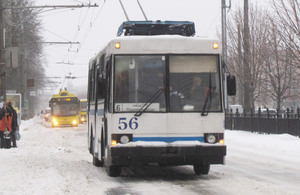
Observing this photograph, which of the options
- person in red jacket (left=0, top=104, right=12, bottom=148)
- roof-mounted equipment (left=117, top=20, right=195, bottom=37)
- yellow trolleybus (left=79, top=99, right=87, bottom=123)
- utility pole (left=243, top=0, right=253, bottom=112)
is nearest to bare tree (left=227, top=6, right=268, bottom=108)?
utility pole (left=243, top=0, right=253, bottom=112)

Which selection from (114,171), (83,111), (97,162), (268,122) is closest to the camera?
(114,171)

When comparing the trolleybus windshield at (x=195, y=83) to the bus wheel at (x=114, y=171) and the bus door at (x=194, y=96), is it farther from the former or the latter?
the bus wheel at (x=114, y=171)

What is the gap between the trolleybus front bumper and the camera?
11.5m

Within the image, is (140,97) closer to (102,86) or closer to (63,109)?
(102,86)

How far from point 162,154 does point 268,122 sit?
16562 millimetres

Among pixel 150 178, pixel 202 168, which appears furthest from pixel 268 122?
pixel 150 178

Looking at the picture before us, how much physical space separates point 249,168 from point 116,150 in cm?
410

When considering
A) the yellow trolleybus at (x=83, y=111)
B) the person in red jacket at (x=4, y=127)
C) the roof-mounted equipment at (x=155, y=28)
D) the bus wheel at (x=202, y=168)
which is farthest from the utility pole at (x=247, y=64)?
the yellow trolleybus at (x=83, y=111)

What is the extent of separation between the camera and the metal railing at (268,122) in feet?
79.7

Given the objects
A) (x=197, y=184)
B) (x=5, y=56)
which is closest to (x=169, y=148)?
(x=197, y=184)

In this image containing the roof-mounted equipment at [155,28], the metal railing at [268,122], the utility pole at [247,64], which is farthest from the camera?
the utility pole at [247,64]

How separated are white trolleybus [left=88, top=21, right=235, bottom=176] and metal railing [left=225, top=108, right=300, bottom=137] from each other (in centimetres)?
1218

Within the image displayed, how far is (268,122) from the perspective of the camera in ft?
89.6

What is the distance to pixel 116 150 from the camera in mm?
11445
